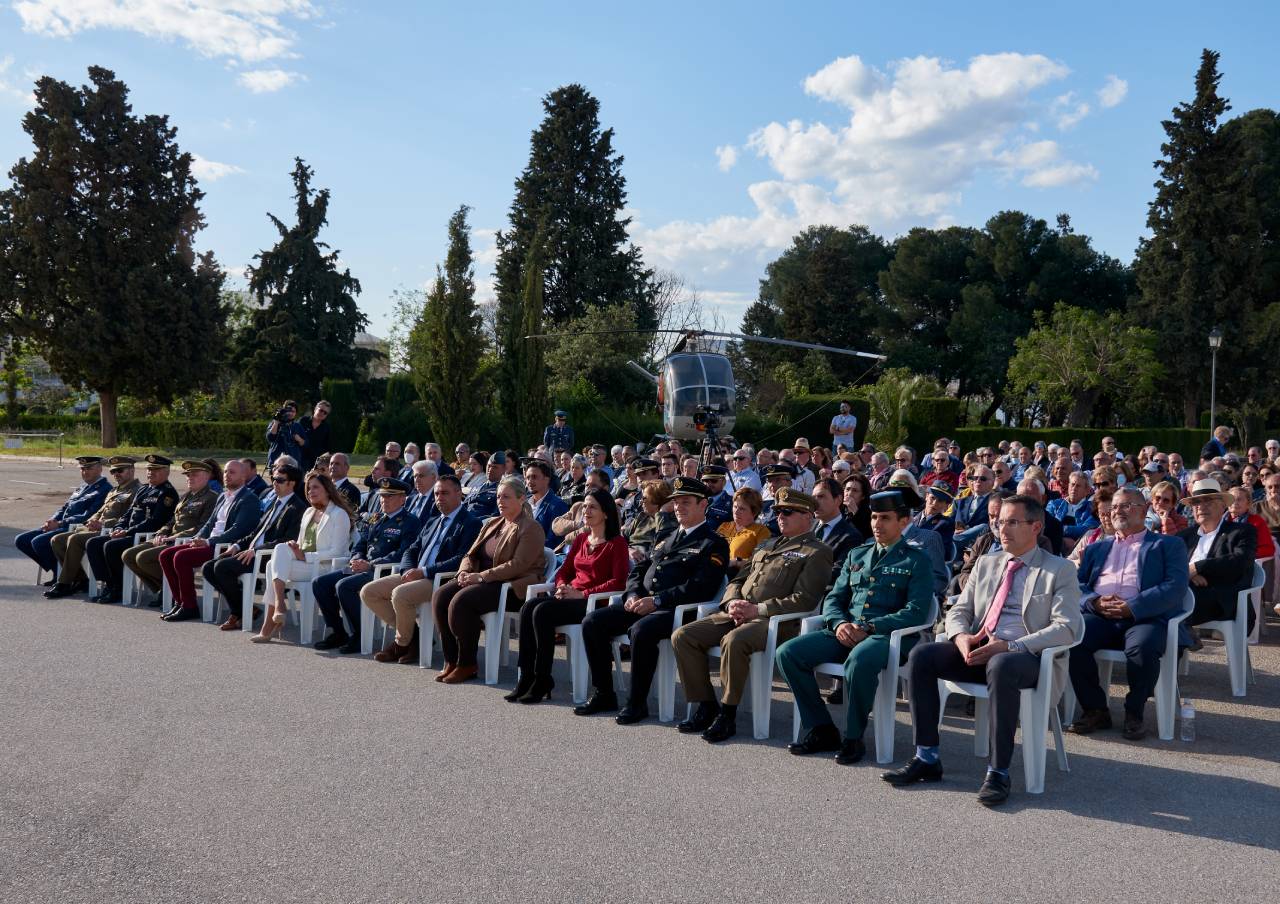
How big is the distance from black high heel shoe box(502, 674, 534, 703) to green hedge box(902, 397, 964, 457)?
26.7 meters

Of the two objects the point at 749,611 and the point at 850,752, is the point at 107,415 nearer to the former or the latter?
the point at 749,611

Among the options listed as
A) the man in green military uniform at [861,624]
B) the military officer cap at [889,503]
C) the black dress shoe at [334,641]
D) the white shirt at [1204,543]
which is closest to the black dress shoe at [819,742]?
the man in green military uniform at [861,624]

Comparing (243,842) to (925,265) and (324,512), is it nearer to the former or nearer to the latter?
(324,512)

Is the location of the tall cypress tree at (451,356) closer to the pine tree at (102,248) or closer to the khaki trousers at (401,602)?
the pine tree at (102,248)

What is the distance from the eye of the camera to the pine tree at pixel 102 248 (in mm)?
37000

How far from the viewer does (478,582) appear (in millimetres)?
7227

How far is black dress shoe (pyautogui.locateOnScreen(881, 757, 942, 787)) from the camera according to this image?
4812 mm

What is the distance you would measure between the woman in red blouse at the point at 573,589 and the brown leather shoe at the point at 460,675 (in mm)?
405

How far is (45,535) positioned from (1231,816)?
1078 centimetres

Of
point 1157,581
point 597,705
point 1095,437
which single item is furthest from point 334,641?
point 1095,437

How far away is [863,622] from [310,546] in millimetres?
5008

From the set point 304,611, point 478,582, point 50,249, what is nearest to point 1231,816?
point 478,582

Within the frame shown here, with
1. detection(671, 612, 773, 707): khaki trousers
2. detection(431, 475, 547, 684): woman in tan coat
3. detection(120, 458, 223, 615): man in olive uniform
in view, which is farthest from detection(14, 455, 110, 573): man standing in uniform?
detection(671, 612, 773, 707): khaki trousers

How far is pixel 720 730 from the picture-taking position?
5633mm
